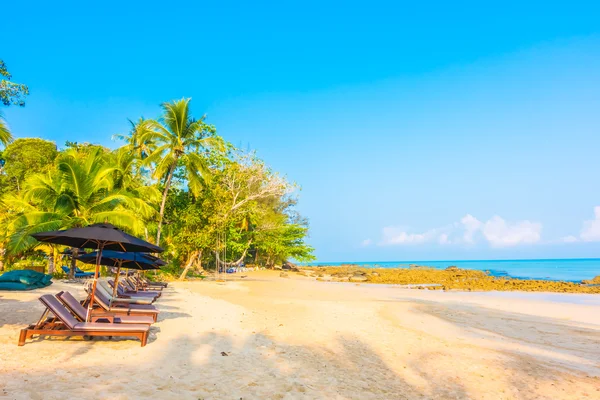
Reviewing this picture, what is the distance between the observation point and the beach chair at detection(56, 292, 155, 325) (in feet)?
22.0

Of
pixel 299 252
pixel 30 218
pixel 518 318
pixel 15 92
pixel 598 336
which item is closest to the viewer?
pixel 15 92

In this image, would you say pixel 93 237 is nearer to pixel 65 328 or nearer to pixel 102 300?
pixel 65 328

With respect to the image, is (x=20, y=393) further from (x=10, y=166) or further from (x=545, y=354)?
(x=10, y=166)

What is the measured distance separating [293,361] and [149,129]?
67.1ft

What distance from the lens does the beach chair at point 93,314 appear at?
6.71 m

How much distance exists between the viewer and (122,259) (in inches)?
445

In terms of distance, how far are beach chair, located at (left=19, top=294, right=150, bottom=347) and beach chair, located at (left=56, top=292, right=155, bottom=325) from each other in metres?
0.18

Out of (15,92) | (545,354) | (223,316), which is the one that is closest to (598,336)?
(545,354)

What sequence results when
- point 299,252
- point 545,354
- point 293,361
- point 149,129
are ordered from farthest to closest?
point 299,252, point 149,129, point 545,354, point 293,361

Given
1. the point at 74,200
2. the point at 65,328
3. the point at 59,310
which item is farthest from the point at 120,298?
the point at 74,200

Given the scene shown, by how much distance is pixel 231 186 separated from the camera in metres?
26.3

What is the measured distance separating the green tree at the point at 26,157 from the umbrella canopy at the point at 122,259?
2255cm

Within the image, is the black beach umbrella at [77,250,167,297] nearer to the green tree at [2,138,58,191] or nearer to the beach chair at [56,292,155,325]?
the beach chair at [56,292,155,325]

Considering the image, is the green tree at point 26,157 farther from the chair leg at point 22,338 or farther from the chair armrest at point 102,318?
the chair leg at point 22,338
